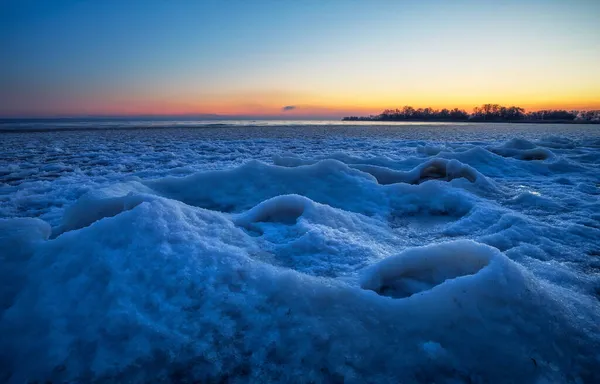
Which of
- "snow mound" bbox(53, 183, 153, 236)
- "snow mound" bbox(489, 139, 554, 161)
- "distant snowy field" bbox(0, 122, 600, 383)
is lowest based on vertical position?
"distant snowy field" bbox(0, 122, 600, 383)

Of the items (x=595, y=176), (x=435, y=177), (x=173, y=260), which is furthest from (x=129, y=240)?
(x=595, y=176)

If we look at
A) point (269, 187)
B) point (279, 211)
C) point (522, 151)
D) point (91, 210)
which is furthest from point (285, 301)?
point (522, 151)

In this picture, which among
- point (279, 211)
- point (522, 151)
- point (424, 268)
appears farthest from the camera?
point (522, 151)

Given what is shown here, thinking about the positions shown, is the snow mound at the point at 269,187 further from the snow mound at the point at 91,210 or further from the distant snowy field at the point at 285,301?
the snow mound at the point at 91,210

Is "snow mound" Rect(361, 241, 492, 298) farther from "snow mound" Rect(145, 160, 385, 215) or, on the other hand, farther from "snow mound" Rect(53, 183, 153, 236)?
"snow mound" Rect(53, 183, 153, 236)

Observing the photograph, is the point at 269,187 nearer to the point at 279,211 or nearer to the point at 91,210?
the point at 279,211

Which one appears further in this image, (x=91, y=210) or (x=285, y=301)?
(x=91, y=210)

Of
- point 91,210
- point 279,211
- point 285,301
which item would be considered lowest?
point 285,301

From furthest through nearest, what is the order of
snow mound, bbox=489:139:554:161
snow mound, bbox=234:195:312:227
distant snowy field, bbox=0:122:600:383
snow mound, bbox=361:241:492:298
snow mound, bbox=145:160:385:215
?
snow mound, bbox=489:139:554:161 → snow mound, bbox=145:160:385:215 → snow mound, bbox=234:195:312:227 → snow mound, bbox=361:241:492:298 → distant snowy field, bbox=0:122:600:383

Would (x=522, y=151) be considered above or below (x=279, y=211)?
above

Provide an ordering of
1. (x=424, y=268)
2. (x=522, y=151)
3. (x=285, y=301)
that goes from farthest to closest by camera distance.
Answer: (x=522, y=151) → (x=424, y=268) → (x=285, y=301)

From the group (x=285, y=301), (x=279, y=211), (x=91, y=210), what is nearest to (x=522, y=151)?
(x=279, y=211)

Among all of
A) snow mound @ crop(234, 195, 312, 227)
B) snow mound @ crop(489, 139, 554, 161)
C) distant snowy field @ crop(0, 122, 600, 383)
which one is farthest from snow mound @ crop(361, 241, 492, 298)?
snow mound @ crop(489, 139, 554, 161)

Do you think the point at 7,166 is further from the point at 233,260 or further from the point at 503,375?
the point at 503,375
